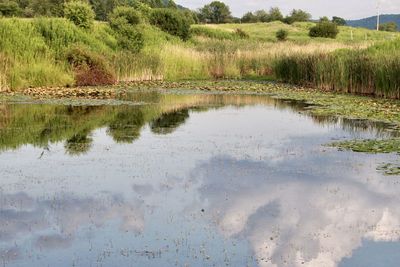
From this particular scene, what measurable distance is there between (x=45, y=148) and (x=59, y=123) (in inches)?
136

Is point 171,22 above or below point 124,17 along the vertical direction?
below

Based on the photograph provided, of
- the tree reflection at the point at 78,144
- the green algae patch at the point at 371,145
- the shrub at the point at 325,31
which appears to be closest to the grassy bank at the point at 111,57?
the green algae patch at the point at 371,145

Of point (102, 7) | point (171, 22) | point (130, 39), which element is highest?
point (102, 7)

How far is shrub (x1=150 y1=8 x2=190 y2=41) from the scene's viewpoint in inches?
1982

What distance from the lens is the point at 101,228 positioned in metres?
7.64

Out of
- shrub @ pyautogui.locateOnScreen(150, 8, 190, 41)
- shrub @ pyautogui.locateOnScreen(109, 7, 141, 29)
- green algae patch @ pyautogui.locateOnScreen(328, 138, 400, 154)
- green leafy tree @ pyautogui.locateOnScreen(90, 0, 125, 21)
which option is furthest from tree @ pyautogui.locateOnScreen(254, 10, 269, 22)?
green algae patch @ pyautogui.locateOnScreen(328, 138, 400, 154)

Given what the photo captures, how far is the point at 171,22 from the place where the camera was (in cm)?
5044

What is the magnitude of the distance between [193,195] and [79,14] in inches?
1133

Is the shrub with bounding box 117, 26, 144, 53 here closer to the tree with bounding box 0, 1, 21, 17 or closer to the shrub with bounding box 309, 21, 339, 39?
the tree with bounding box 0, 1, 21, 17

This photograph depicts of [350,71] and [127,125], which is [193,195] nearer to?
[127,125]

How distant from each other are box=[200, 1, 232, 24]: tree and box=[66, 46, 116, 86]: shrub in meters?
79.2

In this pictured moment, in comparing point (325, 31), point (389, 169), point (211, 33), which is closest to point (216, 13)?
point (325, 31)

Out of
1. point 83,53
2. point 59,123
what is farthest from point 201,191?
point 83,53

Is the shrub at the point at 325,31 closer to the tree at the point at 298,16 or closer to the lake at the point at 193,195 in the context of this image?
the tree at the point at 298,16
